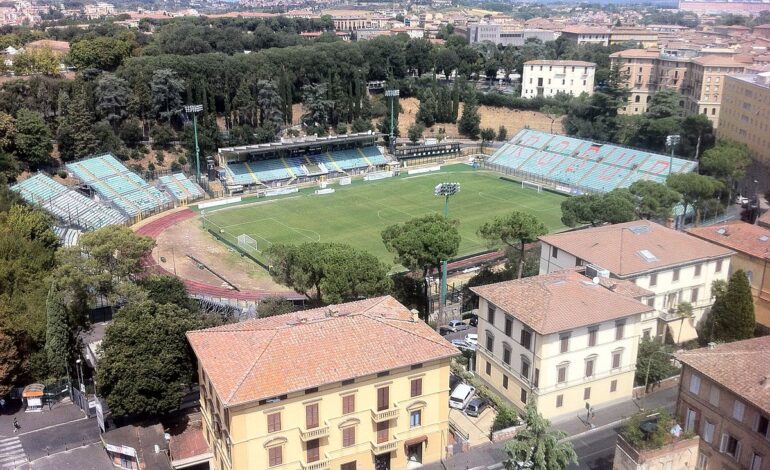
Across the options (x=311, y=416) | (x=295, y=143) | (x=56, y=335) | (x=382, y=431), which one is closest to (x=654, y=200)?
(x=382, y=431)

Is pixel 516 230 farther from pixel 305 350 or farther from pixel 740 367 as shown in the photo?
pixel 305 350

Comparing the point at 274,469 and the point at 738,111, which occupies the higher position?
the point at 738,111

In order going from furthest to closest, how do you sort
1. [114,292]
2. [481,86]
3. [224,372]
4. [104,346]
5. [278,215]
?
[481,86], [278,215], [114,292], [104,346], [224,372]

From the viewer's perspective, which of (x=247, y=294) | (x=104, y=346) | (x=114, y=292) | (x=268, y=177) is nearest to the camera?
(x=104, y=346)

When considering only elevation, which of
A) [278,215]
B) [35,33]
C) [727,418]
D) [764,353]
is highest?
[35,33]

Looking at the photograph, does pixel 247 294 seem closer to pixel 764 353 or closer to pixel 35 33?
pixel 764 353

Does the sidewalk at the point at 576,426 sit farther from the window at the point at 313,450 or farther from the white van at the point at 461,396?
the window at the point at 313,450

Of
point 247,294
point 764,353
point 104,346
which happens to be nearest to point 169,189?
point 247,294
